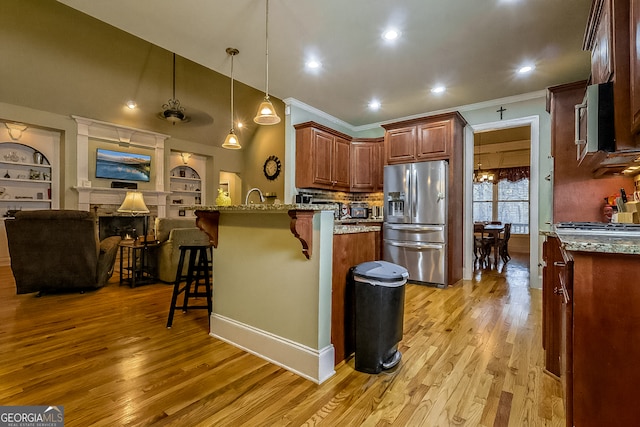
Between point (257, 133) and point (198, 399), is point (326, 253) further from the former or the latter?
point (257, 133)

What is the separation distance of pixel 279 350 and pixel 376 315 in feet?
2.29

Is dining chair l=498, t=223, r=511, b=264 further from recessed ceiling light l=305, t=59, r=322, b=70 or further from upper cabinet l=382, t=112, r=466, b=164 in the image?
recessed ceiling light l=305, t=59, r=322, b=70

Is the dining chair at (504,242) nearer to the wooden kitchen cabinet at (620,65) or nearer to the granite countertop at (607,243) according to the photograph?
the wooden kitchen cabinet at (620,65)

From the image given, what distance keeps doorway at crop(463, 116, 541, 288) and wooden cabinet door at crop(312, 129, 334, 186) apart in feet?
7.20

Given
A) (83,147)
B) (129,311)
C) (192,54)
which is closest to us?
(129,311)

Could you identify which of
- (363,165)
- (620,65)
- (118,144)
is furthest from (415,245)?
(118,144)

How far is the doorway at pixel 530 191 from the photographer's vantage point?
4.19 m

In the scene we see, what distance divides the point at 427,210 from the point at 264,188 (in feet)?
14.2

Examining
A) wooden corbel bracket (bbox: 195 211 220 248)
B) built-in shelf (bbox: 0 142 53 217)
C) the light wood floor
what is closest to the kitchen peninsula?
wooden corbel bracket (bbox: 195 211 220 248)

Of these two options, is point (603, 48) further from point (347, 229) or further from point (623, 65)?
point (347, 229)

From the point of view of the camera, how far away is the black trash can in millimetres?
1857

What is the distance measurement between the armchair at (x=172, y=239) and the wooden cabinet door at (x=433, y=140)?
3.39 metres

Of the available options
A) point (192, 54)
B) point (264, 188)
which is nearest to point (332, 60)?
point (192, 54)

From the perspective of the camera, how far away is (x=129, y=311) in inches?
118
